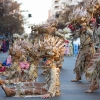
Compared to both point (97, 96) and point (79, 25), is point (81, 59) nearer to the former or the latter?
point (79, 25)

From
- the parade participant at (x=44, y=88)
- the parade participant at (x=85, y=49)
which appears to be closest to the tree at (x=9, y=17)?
the parade participant at (x=85, y=49)

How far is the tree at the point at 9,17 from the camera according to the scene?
1995 inches

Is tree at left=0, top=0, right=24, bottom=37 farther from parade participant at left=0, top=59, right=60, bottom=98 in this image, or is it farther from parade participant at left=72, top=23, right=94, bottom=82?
parade participant at left=0, top=59, right=60, bottom=98

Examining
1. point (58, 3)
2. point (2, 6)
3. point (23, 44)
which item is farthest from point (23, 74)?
point (58, 3)

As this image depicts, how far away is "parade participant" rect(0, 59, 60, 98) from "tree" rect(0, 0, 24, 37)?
3909cm

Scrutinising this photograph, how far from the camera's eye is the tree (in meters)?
50.7

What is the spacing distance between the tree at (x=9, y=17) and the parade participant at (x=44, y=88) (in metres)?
39.1

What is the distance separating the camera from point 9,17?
186 feet

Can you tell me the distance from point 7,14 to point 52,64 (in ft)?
152

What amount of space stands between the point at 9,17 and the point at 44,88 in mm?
48217

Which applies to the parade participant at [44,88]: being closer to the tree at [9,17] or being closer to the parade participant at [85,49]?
the parade participant at [85,49]

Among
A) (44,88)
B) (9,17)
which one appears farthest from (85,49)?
(9,17)

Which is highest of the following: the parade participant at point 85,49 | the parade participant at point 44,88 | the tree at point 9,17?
the tree at point 9,17

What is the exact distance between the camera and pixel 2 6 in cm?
4909
